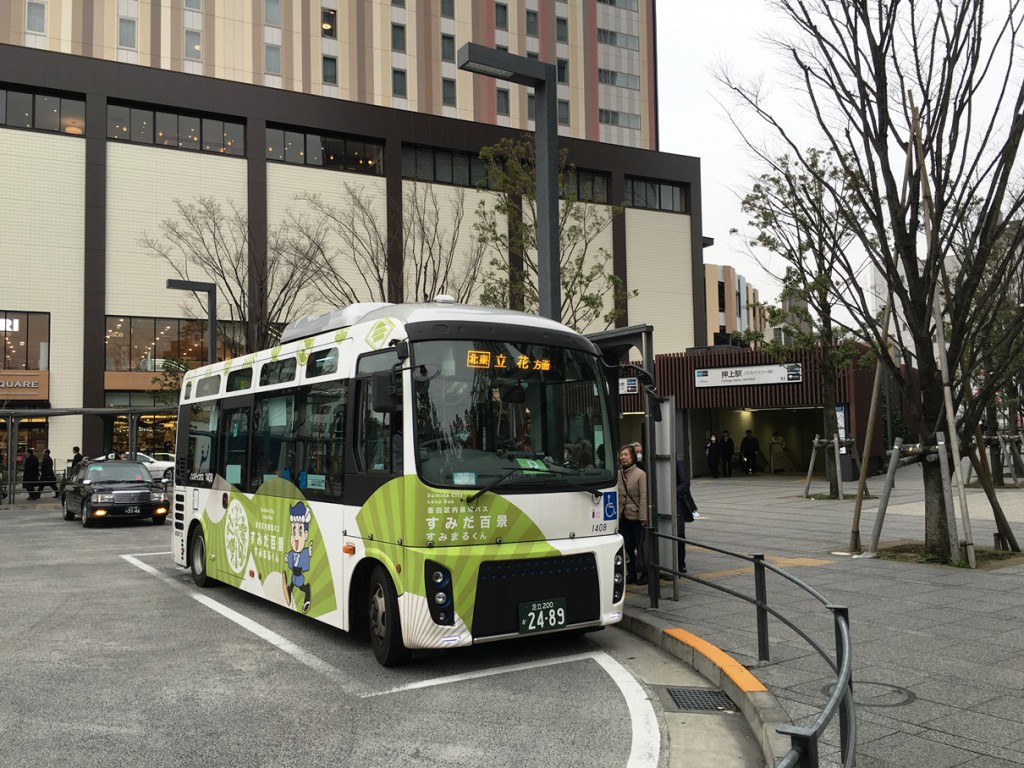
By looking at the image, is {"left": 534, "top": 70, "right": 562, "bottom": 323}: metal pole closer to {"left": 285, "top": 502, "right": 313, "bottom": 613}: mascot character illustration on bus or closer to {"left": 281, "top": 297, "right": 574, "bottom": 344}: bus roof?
{"left": 281, "top": 297, "right": 574, "bottom": 344}: bus roof

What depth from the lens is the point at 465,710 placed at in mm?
5805

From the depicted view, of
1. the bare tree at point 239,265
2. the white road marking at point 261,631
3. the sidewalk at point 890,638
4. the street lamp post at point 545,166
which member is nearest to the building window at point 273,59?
the bare tree at point 239,265

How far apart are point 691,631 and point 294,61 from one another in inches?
1667

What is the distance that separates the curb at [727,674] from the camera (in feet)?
15.9

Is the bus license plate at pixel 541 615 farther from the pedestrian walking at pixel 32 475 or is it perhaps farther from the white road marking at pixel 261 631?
the pedestrian walking at pixel 32 475

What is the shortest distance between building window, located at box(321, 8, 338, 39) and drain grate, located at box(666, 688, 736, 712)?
44.8 meters

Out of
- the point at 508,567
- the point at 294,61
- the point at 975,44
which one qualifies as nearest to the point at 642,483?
the point at 508,567

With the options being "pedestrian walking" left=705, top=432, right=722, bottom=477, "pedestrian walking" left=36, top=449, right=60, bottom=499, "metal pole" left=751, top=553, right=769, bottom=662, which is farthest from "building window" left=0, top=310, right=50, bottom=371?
"metal pole" left=751, top=553, right=769, bottom=662

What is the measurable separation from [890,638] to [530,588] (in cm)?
294

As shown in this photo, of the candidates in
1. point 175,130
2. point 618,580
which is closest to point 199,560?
point 618,580

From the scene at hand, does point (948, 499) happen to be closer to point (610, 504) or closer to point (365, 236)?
point (610, 504)

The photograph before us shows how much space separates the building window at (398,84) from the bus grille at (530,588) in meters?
42.8

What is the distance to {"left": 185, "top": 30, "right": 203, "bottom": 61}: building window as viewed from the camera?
137 feet

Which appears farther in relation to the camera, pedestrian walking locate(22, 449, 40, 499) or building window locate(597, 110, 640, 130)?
building window locate(597, 110, 640, 130)
